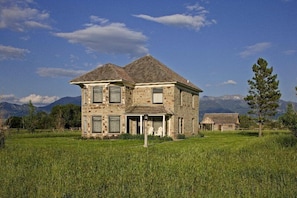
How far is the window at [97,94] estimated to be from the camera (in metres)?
29.6

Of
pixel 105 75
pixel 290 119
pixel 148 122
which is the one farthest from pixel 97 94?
pixel 290 119

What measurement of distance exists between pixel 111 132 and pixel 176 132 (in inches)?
221

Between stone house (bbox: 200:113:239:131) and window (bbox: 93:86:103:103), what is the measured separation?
46.0 metres

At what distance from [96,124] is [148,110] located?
180 inches

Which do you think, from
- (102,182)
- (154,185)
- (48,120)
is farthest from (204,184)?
(48,120)

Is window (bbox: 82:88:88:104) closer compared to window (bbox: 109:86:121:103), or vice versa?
window (bbox: 109:86:121:103)

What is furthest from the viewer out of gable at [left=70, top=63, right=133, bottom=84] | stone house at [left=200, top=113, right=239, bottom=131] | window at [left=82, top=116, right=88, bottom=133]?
stone house at [left=200, top=113, right=239, bottom=131]

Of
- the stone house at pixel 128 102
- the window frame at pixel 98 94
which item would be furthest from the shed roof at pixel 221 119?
the window frame at pixel 98 94

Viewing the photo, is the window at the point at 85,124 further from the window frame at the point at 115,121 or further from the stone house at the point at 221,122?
the stone house at the point at 221,122

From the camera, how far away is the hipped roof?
29436 millimetres

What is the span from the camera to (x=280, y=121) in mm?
16016

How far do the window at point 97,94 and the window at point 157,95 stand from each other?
4469 mm

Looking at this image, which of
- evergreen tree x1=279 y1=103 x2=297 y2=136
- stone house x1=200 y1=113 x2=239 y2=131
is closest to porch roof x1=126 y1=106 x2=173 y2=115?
evergreen tree x1=279 y1=103 x2=297 y2=136

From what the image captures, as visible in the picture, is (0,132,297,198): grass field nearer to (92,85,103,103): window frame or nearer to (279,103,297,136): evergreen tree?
(279,103,297,136): evergreen tree
